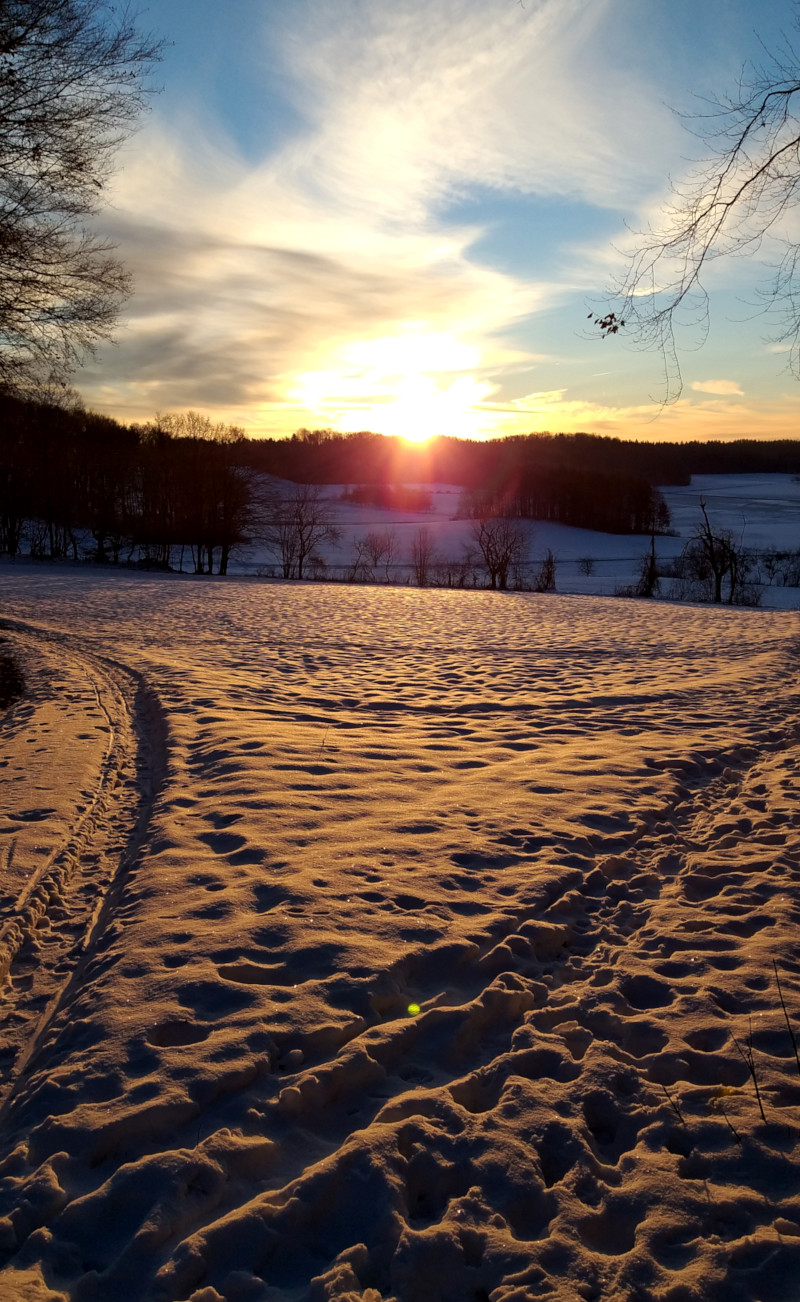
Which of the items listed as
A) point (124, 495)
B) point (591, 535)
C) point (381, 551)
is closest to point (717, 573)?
point (381, 551)

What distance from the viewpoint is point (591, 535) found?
298 ft

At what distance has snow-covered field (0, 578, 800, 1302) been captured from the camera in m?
2.59

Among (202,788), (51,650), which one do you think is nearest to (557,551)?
(51,650)

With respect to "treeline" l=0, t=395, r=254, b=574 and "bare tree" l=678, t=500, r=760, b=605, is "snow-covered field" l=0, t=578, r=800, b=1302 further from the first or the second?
"treeline" l=0, t=395, r=254, b=574

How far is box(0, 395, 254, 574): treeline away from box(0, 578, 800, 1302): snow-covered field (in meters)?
44.2

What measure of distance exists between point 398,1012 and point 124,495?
2265 inches

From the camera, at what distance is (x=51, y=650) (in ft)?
46.4

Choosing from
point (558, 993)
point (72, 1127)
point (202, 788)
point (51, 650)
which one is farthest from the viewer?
point (51, 650)

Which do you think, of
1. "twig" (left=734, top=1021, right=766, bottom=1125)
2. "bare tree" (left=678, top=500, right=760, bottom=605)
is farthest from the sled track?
"bare tree" (left=678, top=500, right=760, bottom=605)

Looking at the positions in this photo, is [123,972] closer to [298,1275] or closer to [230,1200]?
[230,1200]

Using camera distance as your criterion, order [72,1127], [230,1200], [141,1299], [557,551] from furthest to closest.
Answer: [557,551]
[72,1127]
[230,1200]
[141,1299]

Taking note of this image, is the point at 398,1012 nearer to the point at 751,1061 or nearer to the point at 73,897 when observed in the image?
the point at 751,1061

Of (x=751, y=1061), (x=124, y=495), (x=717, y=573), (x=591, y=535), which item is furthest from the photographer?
(x=591, y=535)

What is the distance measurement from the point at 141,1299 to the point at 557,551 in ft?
265
